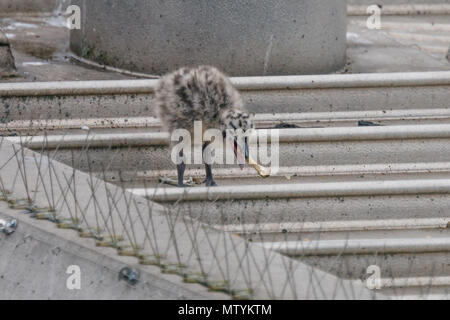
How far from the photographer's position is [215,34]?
8938 millimetres

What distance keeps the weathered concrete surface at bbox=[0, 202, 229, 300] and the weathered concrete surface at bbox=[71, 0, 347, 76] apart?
132 inches

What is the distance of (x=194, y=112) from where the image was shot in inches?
284

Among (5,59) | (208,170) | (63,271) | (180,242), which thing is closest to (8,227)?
(63,271)

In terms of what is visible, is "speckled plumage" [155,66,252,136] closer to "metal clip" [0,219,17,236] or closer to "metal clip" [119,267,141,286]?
"metal clip" [0,219,17,236]

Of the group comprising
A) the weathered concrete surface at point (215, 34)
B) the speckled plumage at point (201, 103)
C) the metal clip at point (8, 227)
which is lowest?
the metal clip at point (8, 227)

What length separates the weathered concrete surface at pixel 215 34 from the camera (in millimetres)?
8914

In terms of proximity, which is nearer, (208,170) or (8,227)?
(8,227)

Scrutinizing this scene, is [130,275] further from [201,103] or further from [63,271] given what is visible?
[201,103]

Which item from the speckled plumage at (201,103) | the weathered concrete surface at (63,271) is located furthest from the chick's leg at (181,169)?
the weathered concrete surface at (63,271)

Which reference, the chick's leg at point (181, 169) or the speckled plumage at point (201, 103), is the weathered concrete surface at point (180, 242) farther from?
the speckled plumage at point (201, 103)

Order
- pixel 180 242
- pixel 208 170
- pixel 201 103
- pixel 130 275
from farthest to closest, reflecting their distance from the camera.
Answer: pixel 208 170 < pixel 201 103 < pixel 180 242 < pixel 130 275

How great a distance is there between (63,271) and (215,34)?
382cm

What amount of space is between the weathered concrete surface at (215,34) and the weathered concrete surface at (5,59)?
39.7 inches

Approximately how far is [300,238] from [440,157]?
1806 mm
